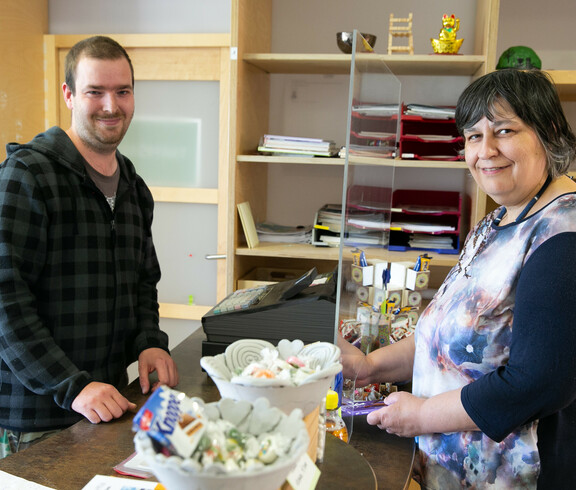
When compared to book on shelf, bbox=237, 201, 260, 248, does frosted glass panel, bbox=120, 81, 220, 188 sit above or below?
above

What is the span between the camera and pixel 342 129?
302 cm

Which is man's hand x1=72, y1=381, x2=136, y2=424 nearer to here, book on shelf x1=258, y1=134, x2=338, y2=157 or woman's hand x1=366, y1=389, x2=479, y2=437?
woman's hand x1=366, y1=389, x2=479, y2=437

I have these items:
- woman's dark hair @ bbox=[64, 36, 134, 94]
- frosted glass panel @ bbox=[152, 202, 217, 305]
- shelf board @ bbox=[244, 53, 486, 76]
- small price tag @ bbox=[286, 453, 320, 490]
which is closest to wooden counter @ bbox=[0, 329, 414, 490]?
small price tag @ bbox=[286, 453, 320, 490]

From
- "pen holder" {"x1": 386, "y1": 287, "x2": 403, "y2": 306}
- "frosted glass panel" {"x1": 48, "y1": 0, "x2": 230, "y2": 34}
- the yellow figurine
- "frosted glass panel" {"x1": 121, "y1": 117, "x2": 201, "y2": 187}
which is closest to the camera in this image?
"pen holder" {"x1": 386, "y1": 287, "x2": 403, "y2": 306}

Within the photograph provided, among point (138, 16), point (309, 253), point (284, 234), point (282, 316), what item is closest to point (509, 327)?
point (282, 316)

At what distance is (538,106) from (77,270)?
117 cm

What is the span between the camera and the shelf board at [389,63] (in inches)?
96.7

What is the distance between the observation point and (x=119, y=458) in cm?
108

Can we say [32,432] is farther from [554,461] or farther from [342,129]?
[342,129]

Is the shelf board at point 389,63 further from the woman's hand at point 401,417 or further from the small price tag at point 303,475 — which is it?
the small price tag at point 303,475

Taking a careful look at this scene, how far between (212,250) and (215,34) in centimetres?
115

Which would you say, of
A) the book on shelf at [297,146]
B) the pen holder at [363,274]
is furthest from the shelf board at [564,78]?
the pen holder at [363,274]

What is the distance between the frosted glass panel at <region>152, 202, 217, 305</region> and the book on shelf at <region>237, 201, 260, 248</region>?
0.56 metres

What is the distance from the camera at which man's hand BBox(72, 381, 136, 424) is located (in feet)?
4.12
